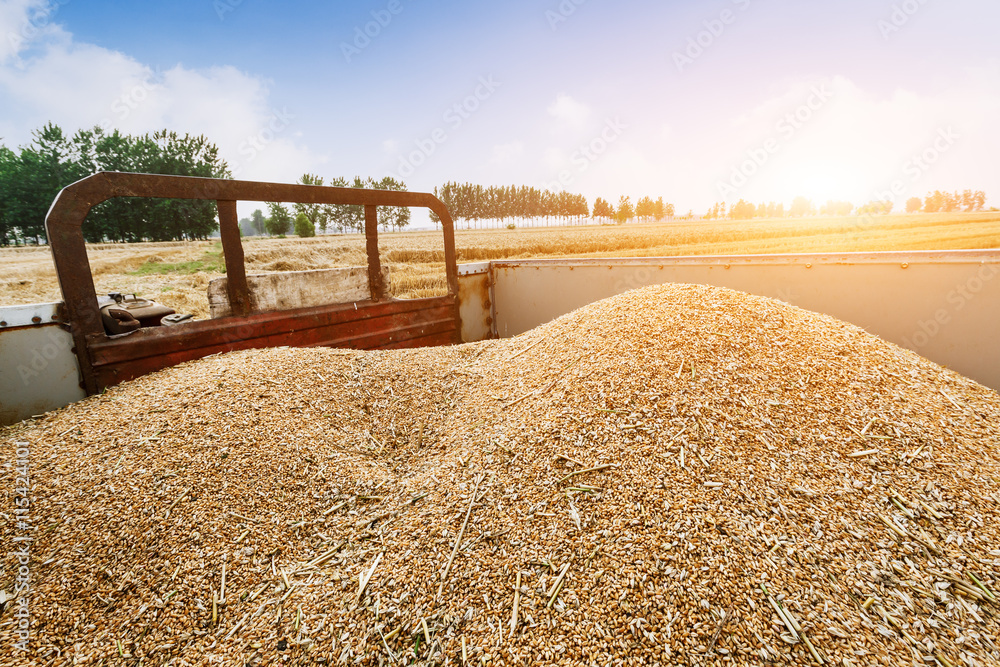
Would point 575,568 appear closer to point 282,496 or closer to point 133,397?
point 282,496

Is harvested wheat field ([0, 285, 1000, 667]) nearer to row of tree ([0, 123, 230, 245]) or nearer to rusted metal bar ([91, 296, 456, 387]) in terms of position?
rusted metal bar ([91, 296, 456, 387])

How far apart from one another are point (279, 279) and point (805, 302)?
384 cm

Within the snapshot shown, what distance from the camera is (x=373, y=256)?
363 cm

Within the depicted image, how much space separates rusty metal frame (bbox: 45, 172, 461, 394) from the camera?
7.92 ft

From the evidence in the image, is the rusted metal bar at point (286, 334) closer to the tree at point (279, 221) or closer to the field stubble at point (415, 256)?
the field stubble at point (415, 256)

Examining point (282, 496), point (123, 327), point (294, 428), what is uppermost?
point (123, 327)

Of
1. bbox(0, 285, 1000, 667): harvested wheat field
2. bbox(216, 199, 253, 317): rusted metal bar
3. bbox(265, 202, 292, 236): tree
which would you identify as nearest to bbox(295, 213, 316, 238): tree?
bbox(265, 202, 292, 236): tree

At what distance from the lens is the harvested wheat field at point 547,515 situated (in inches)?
54.7

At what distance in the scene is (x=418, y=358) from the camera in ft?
10.5

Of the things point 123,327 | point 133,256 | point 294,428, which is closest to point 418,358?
point 294,428

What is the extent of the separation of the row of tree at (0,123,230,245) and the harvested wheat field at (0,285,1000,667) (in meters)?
34.0

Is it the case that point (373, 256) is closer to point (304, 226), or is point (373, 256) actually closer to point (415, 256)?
point (415, 256)
